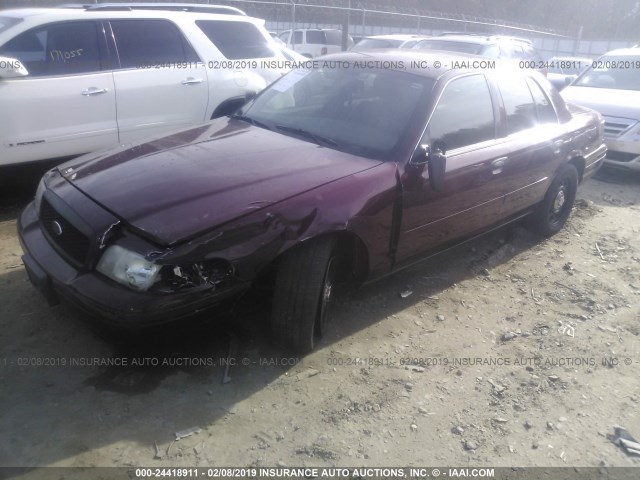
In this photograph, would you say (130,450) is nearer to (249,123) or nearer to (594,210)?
(249,123)

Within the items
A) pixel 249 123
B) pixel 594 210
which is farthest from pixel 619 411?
pixel 594 210

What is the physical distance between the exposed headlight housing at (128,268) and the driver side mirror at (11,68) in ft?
8.97

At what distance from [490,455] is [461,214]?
175 cm

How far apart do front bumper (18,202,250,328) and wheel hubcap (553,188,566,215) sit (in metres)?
3.72

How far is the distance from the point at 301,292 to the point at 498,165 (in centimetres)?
198

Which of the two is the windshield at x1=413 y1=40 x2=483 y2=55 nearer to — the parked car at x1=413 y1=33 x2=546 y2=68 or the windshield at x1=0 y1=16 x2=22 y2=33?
the parked car at x1=413 y1=33 x2=546 y2=68

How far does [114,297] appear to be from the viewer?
8.18ft

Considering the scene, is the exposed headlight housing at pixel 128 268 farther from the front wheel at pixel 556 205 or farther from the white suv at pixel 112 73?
the front wheel at pixel 556 205

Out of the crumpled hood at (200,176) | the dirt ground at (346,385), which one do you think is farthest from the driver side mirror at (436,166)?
the dirt ground at (346,385)

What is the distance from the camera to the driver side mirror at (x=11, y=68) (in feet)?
14.2

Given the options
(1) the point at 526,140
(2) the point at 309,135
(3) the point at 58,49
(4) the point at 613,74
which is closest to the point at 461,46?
(4) the point at 613,74

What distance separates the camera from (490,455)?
8.57 ft

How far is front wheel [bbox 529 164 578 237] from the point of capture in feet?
16.5

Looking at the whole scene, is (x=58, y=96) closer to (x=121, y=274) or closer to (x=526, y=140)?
(x=121, y=274)
